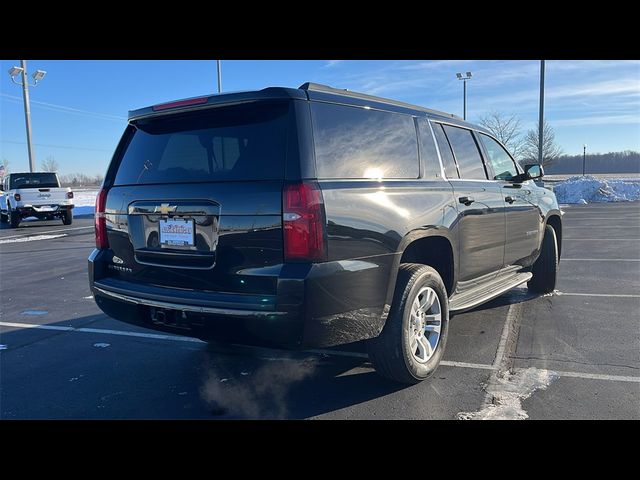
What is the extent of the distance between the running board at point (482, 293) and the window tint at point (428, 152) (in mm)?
1077

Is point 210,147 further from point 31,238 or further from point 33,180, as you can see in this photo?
point 33,180

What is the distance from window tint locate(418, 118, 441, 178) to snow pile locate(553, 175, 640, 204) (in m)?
26.2

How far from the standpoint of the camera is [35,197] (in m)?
17.9

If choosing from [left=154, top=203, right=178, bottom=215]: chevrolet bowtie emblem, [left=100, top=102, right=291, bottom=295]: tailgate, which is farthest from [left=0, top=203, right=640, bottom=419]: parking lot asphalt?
[left=154, top=203, right=178, bottom=215]: chevrolet bowtie emblem

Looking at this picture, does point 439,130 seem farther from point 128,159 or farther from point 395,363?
point 128,159

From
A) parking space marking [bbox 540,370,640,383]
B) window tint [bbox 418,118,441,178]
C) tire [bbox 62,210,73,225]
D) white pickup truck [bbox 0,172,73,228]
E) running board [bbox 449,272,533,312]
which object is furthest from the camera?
tire [bbox 62,210,73,225]

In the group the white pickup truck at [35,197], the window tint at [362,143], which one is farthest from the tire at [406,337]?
the white pickup truck at [35,197]

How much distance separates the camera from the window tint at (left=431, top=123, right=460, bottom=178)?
424 centimetres

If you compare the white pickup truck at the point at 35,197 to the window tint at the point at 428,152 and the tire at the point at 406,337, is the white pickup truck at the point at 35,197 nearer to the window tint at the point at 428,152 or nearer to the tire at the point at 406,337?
the window tint at the point at 428,152

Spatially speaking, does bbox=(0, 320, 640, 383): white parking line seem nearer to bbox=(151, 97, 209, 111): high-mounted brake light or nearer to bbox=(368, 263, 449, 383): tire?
bbox=(368, 263, 449, 383): tire

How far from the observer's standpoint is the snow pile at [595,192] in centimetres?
2825

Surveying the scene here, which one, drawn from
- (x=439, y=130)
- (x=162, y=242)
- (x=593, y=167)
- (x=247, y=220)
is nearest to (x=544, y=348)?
(x=439, y=130)

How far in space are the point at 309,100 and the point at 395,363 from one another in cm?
184

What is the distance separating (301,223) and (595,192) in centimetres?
3085
